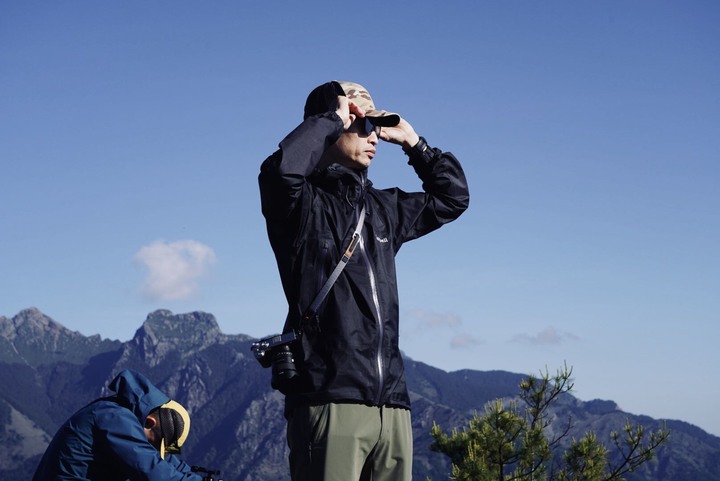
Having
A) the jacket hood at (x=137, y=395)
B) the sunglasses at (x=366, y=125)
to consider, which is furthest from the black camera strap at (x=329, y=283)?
the jacket hood at (x=137, y=395)

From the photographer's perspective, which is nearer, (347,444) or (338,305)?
(347,444)

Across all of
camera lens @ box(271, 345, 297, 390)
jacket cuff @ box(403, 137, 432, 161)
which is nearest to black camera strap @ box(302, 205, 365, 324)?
camera lens @ box(271, 345, 297, 390)

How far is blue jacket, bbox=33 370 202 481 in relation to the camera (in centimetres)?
561

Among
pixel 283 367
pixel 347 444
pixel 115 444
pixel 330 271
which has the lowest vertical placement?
pixel 347 444

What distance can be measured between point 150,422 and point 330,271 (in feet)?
8.21

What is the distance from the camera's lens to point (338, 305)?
3.88 metres

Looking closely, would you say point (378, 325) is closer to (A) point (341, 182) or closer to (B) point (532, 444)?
(A) point (341, 182)

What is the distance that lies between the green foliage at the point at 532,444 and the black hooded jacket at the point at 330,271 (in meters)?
12.5

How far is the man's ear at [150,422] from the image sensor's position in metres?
5.83

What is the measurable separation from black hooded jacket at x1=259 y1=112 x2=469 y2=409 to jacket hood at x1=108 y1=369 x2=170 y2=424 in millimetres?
2079

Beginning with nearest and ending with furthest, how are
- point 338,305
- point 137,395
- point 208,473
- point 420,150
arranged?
point 338,305
point 420,150
point 137,395
point 208,473

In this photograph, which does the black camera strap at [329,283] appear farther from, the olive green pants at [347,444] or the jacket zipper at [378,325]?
the olive green pants at [347,444]

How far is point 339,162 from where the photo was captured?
4469mm

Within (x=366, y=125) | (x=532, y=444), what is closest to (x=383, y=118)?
(x=366, y=125)
